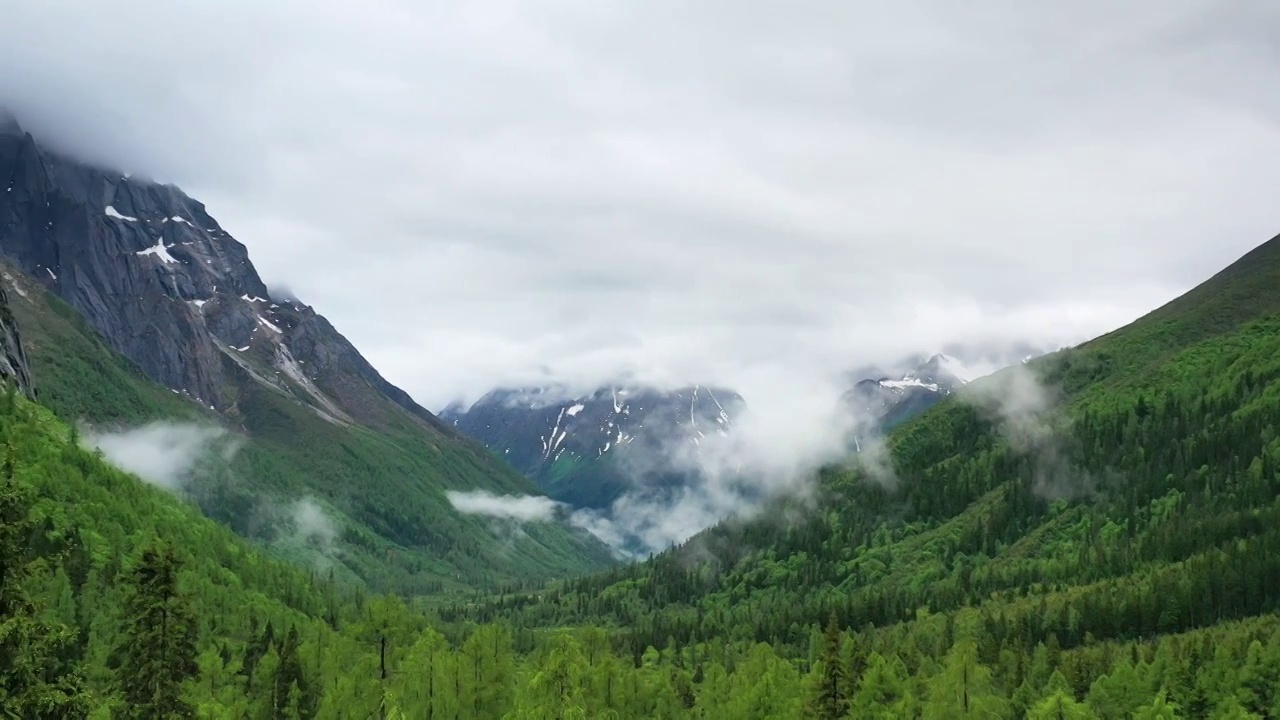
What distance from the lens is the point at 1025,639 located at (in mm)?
185250

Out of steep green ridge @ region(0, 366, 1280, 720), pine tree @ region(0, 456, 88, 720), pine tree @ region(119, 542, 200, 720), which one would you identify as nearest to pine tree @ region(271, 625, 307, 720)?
steep green ridge @ region(0, 366, 1280, 720)

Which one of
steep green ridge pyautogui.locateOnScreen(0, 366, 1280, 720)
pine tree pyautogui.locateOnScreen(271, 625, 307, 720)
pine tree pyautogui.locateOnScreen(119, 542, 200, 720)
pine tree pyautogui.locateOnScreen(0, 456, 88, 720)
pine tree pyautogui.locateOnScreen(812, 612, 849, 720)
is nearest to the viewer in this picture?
pine tree pyautogui.locateOnScreen(0, 456, 88, 720)

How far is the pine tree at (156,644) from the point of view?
5000cm

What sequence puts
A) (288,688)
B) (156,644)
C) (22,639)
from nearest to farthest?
1. (22,639)
2. (156,644)
3. (288,688)

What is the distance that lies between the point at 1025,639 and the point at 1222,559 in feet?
156

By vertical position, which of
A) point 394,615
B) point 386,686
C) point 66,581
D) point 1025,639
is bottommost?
point 1025,639

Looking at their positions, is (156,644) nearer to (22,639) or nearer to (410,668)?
(22,639)

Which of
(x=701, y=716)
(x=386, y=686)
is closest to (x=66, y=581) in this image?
(x=386, y=686)

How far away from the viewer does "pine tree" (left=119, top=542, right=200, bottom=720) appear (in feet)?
164

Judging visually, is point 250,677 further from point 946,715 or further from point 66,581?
point 946,715

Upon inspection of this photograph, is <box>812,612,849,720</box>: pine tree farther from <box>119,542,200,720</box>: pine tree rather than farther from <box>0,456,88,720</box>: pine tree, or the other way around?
<box>0,456,88,720</box>: pine tree

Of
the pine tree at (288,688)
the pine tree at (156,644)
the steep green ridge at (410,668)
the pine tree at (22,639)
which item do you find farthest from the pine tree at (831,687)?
the pine tree at (22,639)

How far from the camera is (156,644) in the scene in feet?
167

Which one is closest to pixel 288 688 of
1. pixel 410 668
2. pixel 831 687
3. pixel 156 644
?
pixel 410 668
